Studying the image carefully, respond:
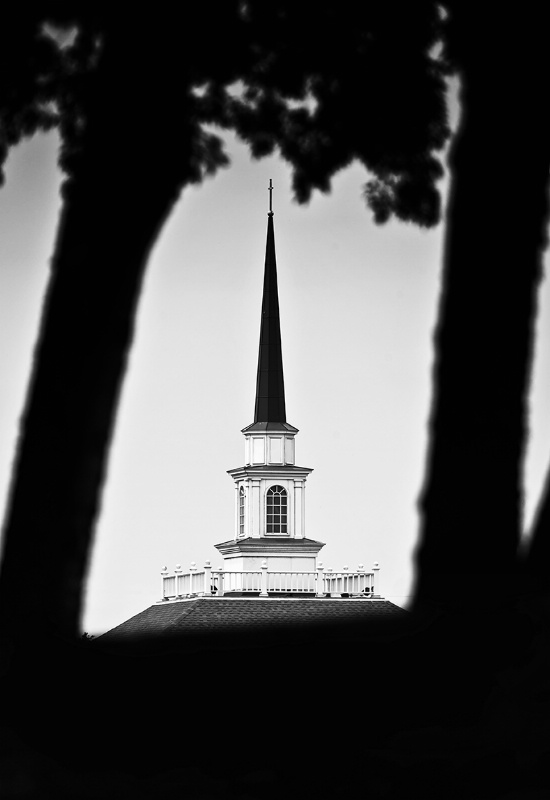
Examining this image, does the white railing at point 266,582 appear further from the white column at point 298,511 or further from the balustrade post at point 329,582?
the white column at point 298,511

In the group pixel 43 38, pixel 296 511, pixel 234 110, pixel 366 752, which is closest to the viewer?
A: pixel 366 752

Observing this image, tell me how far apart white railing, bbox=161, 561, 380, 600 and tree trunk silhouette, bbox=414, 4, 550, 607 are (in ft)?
162

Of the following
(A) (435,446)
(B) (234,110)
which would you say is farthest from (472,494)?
(B) (234,110)

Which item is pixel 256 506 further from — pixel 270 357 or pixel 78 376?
pixel 78 376

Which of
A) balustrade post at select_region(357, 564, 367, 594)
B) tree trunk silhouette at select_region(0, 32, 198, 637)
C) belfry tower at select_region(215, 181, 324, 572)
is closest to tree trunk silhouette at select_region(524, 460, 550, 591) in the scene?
tree trunk silhouette at select_region(0, 32, 198, 637)

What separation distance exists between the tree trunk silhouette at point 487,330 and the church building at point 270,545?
49.6 meters

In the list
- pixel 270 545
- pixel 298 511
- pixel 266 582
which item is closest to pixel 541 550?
pixel 266 582

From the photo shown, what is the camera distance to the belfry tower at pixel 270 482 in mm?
65562

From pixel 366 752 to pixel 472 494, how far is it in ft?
5.01

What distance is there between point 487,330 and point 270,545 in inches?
2252

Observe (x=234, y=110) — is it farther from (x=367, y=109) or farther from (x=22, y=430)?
(x=22, y=430)

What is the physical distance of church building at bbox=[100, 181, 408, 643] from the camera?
5834cm

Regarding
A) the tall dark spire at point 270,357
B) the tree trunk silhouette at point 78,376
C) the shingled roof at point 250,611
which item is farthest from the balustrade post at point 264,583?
the tree trunk silhouette at point 78,376

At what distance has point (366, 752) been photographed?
8.13 meters
